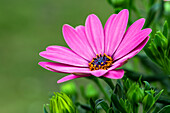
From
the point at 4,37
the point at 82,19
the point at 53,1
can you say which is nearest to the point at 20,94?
the point at 4,37

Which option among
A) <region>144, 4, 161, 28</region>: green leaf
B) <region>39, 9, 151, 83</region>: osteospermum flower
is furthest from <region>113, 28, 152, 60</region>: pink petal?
<region>144, 4, 161, 28</region>: green leaf

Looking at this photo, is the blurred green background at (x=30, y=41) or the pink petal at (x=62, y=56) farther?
the blurred green background at (x=30, y=41)

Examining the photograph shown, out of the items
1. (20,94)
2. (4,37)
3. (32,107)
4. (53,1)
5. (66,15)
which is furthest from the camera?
(53,1)

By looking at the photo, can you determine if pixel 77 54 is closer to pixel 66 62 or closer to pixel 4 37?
pixel 66 62

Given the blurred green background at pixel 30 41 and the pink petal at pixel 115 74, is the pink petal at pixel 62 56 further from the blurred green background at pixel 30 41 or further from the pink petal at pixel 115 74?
the blurred green background at pixel 30 41

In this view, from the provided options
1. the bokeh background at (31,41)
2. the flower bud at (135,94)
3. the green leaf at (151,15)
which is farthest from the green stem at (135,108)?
the bokeh background at (31,41)

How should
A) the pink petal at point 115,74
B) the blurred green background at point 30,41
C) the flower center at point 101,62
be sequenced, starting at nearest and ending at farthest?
the pink petal at point 115,74 → the flower center at point 101,62 → the blurred green background at point 30,41

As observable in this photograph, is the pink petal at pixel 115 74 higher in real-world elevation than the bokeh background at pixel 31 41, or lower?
lower

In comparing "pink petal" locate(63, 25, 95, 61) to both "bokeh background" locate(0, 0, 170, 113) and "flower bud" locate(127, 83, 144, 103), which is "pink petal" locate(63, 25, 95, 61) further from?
"bokeh background" locate(0, 0, 170, 113)
